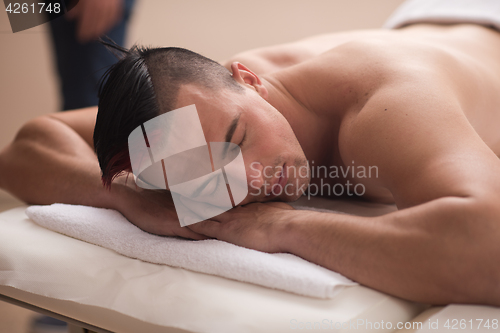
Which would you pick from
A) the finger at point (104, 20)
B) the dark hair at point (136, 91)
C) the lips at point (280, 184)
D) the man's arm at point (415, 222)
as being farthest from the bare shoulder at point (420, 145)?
the finger at point (104, 20)

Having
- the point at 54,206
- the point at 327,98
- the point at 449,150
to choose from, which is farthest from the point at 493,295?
the point at 54,206

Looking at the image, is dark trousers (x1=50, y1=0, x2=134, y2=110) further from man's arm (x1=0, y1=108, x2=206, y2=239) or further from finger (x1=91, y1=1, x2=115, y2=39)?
man's arm (x1=0, y1=108, x2=206, y2=239)

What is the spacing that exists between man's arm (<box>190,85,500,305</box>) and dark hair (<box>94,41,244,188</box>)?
227mm

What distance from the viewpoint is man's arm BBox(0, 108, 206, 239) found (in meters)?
0.88

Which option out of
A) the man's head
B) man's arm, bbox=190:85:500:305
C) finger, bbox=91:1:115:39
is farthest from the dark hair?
finger, bbox=91:1:115:39

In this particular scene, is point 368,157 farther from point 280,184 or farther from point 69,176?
point 69,176

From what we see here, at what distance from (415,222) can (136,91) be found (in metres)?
0.54

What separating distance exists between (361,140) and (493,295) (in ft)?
1.10

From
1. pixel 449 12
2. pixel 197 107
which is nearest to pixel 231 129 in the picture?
pixel 197 107

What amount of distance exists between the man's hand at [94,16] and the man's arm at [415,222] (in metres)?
0.99

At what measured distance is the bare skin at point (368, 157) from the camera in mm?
591

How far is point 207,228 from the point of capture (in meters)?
0.81

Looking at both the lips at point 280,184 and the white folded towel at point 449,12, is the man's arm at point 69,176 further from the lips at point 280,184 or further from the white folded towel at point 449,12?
the white folded towel at point 449,12

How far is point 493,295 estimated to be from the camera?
0.59 m
